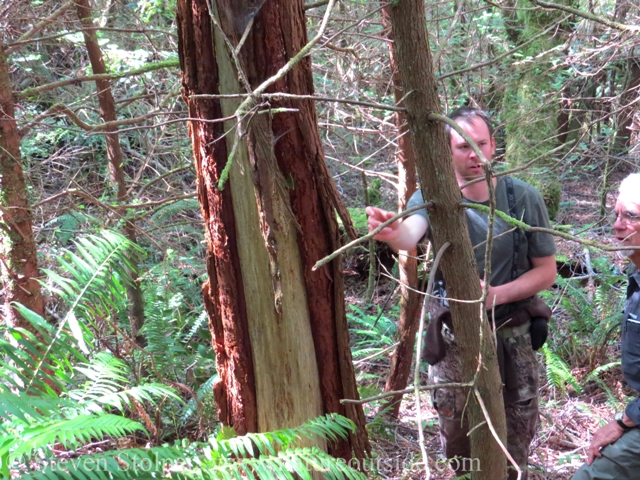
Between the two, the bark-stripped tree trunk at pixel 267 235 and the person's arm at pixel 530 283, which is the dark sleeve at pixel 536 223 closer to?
the person's arm at pixel 530 283

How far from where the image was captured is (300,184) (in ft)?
7.25

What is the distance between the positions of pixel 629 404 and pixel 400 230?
5.26 feet

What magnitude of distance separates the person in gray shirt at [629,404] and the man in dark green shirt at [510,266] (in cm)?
37

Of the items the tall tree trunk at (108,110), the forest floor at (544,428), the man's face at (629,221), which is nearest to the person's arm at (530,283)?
the man's face at (629,221)

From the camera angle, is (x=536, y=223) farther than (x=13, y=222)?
No

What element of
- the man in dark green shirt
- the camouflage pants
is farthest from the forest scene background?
the camouflage pants

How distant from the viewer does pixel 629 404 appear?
2.70 meters

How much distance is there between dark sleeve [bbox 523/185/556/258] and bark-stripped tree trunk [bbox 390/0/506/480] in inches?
41.3

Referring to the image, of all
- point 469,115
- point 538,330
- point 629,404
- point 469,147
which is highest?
point 469,115

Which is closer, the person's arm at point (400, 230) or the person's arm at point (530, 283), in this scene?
the person's arm at point (400, 230)

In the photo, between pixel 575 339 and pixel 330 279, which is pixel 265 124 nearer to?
pixel 330 279

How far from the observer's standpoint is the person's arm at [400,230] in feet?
6.90

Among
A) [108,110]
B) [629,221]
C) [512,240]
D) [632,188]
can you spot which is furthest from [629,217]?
[108,110]

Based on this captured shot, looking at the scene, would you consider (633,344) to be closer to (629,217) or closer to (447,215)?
(629,217)
